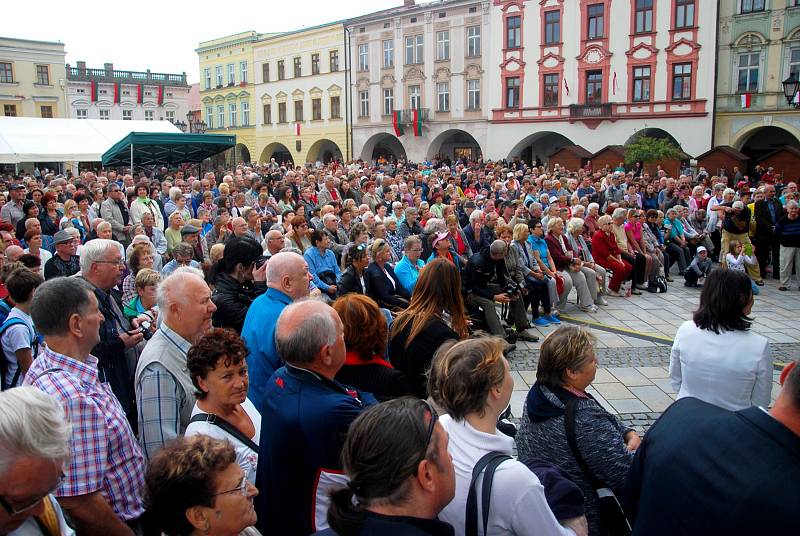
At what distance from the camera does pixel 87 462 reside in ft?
7.41

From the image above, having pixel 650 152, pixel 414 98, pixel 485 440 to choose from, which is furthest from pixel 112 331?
pixel 414 98

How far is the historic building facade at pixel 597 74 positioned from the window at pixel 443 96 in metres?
2.78

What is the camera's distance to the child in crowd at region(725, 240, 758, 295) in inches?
404

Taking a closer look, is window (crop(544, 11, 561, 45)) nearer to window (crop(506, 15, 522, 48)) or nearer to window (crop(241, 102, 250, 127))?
window (crop(506, 15, 522, 48))

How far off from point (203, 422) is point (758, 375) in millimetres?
2749

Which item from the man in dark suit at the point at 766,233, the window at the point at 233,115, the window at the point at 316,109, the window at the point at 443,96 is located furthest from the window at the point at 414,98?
the man in dark suit at the point at 766,233

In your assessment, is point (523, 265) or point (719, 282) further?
point (523, 265)

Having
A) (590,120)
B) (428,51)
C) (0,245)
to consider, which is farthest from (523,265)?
(428,51)

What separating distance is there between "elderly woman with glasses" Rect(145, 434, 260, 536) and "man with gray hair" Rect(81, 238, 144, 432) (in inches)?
67.8

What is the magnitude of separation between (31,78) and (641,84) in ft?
133

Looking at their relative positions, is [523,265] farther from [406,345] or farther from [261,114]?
[261,114]

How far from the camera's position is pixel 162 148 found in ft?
67.3

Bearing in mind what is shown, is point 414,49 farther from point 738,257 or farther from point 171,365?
point 171,365

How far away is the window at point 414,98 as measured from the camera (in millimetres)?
35219
